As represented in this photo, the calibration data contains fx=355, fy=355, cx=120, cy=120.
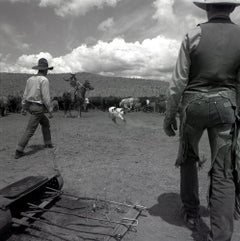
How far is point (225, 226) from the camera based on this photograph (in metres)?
2.89

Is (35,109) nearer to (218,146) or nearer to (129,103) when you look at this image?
(218,146)

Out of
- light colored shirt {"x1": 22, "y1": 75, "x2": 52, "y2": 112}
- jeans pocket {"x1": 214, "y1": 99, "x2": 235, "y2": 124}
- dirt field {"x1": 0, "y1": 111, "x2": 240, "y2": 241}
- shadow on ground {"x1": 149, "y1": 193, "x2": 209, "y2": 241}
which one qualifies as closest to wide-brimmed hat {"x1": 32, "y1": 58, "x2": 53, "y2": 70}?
light colored shirt {"x1": 22, "y1": 75, "x2": 52, "y2": 112}

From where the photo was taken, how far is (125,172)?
554 cm

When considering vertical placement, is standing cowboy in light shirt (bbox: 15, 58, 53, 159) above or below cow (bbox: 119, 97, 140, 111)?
above

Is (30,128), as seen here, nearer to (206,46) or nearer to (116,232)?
(116,232)

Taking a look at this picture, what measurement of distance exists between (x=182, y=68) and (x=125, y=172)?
9.10ft

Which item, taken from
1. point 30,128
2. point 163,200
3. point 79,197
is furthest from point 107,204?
point 30,128

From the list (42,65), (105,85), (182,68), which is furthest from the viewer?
(105,85)

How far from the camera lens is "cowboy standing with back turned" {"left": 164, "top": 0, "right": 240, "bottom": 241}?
9.78 feet

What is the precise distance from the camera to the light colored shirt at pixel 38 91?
686 cm

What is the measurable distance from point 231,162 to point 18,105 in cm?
1910

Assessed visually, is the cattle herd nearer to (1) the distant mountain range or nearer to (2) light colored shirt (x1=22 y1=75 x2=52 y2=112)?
(2) light colored shirt (x1=22 y1=75 x2=52 y2=112)

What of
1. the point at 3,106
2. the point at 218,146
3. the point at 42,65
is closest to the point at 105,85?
the point at 3,106

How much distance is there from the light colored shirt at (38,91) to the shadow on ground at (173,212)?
3.37 meters
